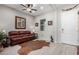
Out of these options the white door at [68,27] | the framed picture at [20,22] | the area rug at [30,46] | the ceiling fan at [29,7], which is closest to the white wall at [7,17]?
the framed picture at [20,22]

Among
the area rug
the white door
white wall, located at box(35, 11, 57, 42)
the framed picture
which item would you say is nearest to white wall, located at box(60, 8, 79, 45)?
the white door

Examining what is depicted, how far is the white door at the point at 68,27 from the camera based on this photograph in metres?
2.17

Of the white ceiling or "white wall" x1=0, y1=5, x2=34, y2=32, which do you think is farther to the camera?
the white ceiling

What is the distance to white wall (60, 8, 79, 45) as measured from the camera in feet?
7.04

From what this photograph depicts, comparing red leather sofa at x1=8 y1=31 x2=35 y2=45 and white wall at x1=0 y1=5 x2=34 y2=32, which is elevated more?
white wall at x1=0 y1=5 x2=34 y2=32

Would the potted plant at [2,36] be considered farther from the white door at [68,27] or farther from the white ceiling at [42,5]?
the white door at [68,27]

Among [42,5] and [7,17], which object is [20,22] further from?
[42,5]

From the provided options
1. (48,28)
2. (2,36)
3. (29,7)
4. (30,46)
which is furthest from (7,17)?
(48,28)

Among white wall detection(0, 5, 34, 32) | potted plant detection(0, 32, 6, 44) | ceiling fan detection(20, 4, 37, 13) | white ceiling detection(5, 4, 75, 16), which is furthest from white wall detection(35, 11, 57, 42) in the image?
potted plant detection(0, 32, 6, 44)

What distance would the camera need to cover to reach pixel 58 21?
2.23 metres

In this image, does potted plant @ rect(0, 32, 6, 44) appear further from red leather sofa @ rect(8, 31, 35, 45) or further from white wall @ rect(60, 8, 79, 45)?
white wall @ rect(60, 8, 79, 45)

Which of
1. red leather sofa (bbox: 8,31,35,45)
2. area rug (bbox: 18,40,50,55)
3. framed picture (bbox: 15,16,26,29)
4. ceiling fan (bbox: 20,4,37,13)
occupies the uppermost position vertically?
ceiling fan (bbox: 20,4,37,13)
